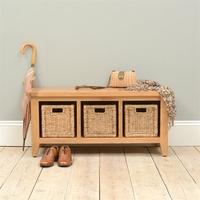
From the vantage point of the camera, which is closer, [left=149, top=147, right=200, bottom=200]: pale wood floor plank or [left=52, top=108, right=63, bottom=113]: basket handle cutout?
[left=149, top=147, right=200, bottom=200]: pale wood floor plank

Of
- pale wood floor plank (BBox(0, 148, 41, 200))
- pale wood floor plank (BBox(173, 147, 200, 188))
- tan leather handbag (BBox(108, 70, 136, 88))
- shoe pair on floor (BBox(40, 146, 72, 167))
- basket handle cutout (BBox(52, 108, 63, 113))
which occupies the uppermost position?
tan leather handbag (BBox(108, 70, 136, 88))

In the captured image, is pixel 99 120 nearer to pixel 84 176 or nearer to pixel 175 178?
pixel 84 176

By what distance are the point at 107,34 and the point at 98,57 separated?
20 cm

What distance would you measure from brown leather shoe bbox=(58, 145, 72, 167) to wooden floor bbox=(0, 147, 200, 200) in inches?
1.5

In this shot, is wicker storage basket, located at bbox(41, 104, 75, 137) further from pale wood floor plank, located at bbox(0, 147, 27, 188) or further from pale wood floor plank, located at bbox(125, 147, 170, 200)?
pale wood floor plank, located at bbox(125, 147, 170, 200)

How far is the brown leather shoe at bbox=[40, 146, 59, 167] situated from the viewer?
112 inches

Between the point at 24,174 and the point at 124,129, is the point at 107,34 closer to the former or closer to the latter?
the point at 124,129

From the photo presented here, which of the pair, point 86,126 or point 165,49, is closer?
point 86,126

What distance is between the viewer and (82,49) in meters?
3.40

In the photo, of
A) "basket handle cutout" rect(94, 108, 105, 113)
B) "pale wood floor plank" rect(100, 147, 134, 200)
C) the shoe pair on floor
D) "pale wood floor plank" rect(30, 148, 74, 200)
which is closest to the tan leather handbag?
"basket handle cutout" rect(94, 108, 105, 113)

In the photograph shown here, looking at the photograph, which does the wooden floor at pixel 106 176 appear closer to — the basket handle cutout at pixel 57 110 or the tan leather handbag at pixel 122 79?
the basket handle cutout at pixel 57 110

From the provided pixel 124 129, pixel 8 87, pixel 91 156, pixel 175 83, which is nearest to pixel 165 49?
pixel 175 83

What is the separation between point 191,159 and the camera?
3.04 meters

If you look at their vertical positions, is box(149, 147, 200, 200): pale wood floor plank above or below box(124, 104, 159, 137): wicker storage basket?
below
